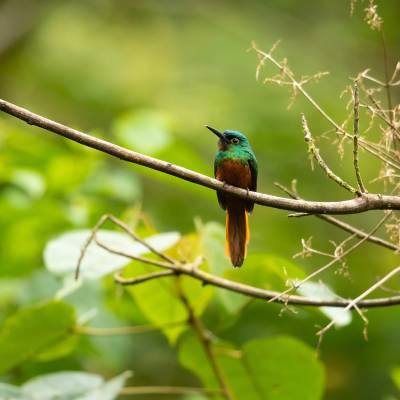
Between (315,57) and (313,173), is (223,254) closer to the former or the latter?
(313,173)

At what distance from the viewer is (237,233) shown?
104 inches

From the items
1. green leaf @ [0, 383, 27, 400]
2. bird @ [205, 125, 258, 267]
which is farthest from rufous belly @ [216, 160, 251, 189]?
green leaf @ [0, 383, 27, 400]

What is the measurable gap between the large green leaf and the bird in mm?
323

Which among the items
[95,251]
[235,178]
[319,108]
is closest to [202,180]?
[319,108]

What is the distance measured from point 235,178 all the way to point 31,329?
1093 millimetres

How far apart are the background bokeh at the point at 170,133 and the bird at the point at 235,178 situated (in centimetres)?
12

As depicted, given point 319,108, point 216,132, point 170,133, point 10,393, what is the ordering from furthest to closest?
point 170,133 < point 216,132 < point 10,393 < point 319,108

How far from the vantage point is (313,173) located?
5035mm

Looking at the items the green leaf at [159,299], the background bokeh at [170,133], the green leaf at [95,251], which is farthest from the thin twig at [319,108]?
the green leaf at [159,299]

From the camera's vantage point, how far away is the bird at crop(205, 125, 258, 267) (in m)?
2.59

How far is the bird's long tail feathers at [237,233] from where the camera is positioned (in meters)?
2.46

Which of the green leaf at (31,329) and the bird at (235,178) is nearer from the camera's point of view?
the green leaf at (31,329)

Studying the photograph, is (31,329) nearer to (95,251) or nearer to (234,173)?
(95,251)

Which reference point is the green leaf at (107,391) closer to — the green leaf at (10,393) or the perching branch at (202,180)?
the green leaf at (10,393)
